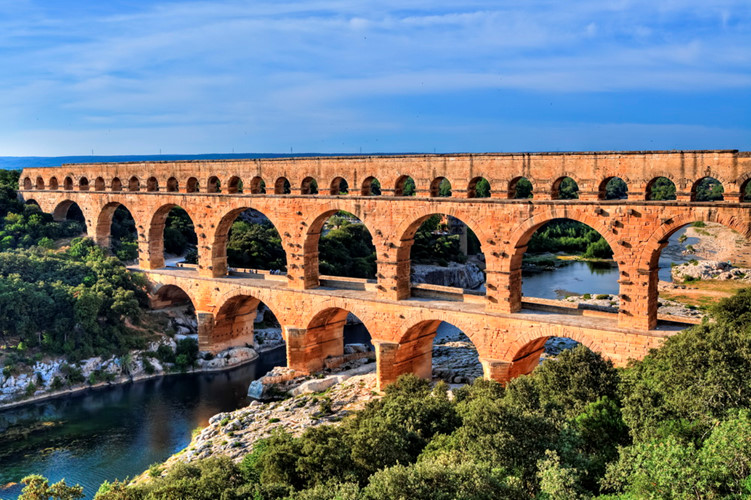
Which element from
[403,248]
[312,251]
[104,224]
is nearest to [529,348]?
[403,248]

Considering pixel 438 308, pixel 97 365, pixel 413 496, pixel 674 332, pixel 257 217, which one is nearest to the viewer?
pixel 413 496

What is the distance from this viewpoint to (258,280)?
2673cm

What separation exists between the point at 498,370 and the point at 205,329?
13.0 meters

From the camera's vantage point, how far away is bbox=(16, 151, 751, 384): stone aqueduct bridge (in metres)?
18.1

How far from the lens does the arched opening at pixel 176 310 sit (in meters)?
30.0

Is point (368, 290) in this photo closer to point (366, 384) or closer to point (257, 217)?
point (366, 384)

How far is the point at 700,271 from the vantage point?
136ft

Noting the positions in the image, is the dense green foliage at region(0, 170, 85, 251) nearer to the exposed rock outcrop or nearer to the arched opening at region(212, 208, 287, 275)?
the arched opening at region(212, 208, 287, 275)

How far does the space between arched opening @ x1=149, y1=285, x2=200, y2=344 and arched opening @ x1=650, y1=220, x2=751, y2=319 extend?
19464 mm

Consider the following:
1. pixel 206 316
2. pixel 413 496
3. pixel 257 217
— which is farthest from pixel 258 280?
pixel 257 217

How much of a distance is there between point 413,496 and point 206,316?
19.0 metres

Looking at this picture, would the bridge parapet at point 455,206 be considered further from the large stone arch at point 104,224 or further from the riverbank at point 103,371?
the riverbank at point 103,371

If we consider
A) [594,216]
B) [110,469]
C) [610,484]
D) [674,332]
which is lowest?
[110,469]

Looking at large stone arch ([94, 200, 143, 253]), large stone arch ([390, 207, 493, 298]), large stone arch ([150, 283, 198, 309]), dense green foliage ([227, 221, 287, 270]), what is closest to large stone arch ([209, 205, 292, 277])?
large stone arch ([150, 283, 198, 309])
